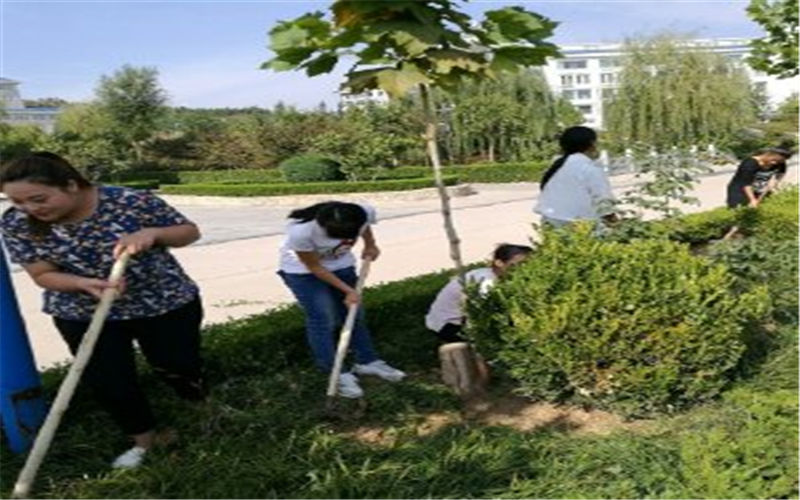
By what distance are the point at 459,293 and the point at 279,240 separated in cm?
852

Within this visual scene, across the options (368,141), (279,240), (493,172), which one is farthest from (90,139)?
(279,240)

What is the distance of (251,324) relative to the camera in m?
4.26

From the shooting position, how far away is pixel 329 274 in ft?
11.6

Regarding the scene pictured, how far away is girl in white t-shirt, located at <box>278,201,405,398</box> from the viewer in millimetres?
3436

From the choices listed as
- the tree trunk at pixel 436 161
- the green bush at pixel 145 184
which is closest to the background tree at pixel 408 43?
the tree trunk at pixel 436 161

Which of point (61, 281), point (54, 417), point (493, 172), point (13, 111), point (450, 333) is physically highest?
point (13, 111)

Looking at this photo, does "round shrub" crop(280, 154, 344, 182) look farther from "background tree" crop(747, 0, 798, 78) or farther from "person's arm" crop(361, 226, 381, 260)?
"person's arm" crop(361, 226, 381, 260)

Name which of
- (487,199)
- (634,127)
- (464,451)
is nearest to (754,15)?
(464,451)

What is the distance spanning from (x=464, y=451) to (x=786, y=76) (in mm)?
5363

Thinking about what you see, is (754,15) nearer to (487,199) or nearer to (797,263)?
(797,263)

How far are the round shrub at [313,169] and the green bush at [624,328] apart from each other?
19.8 m

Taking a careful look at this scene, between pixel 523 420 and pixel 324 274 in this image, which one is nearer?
pixel 523 420

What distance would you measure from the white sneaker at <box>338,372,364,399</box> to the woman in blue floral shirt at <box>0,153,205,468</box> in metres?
0.69

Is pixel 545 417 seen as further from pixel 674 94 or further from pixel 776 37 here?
pixel 674 94
